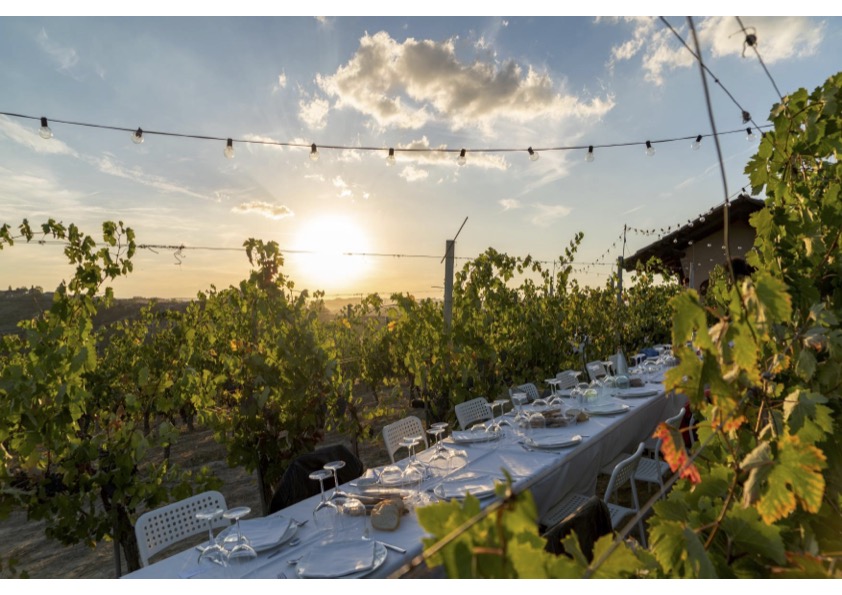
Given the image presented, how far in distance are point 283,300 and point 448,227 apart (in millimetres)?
2039

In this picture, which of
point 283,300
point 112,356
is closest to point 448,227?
point 283,300

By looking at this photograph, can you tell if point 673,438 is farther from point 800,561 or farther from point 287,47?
point 287,47

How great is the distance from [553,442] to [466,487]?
0.96 m

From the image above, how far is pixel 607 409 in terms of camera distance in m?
4.18

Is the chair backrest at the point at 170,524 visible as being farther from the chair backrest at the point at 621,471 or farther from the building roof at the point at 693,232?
the building roof at the point at 693,232

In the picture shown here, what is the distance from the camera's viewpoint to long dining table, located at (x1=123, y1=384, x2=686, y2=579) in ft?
6.20

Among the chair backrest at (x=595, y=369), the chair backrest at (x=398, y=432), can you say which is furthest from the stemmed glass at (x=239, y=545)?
the chair backrest at (x=595, y=369)

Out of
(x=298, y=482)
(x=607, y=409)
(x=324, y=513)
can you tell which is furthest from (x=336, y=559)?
(x=607, y=409)

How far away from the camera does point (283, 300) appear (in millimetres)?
4184

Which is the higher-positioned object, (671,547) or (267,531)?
(671,547)

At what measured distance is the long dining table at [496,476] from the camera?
189cm

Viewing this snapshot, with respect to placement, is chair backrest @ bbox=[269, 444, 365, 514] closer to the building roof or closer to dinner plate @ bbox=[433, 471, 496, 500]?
dinner plate @ bbox=[433, 471, 496, 500]

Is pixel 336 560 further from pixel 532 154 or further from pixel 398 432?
pixel 532 154

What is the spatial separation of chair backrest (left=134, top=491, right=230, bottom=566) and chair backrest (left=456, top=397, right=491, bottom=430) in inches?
96.7
